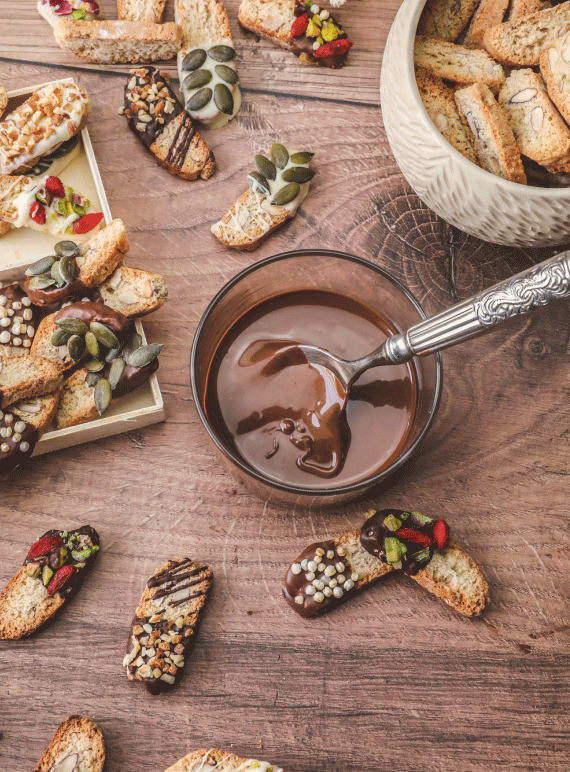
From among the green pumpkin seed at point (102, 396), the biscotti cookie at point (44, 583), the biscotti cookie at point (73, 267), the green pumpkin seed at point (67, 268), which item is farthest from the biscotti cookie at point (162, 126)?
the biscotti cookie at point (44, 583)

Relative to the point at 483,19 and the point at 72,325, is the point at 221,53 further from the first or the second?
the point at 72,325

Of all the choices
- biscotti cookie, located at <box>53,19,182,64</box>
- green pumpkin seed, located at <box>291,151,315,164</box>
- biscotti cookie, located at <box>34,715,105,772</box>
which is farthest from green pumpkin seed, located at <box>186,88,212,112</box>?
biscotti cookie, located at <box>34,715,105,772</box>

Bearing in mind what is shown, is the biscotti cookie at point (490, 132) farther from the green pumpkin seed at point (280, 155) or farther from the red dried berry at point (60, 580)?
the red dried berry at point (60, 580)

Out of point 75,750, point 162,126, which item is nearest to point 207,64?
point 162,126

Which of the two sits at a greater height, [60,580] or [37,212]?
[37,212]

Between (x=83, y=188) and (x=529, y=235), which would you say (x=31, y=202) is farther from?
(x=529, y=235)

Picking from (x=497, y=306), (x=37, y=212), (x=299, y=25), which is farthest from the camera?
(x=299, y=25)
